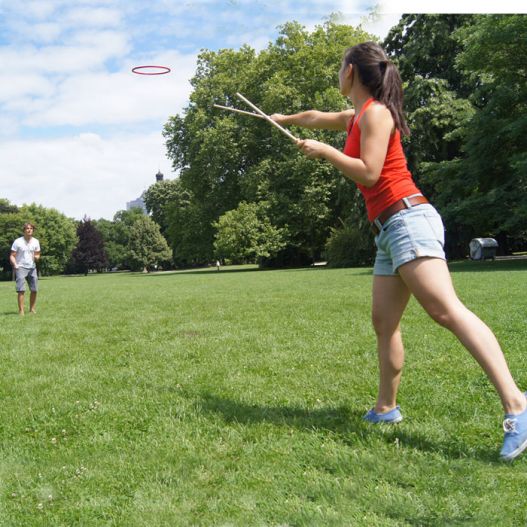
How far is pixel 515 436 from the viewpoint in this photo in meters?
3.27

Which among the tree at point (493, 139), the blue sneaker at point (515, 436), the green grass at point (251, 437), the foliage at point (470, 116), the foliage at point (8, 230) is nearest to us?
the green grass at point (251, 437)

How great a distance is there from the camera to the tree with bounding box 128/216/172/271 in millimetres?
86188

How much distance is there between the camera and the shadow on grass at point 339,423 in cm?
354

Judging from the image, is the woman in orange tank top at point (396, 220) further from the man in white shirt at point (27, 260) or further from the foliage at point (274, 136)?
the foliage at point (274, 136)

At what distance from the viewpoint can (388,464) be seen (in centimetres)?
332

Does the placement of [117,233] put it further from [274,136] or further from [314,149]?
[314,149]

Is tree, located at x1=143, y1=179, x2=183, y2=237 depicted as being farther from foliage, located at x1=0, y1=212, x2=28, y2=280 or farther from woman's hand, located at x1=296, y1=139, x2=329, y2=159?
woman's hand, located at x1=296, y1=139, x2=329, y2=159

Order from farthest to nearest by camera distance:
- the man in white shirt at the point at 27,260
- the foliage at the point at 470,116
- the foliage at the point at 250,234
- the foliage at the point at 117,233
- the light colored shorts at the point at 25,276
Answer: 1. the foliage at the point at 117,233
2. the foliage at the point at 250,234
3. the foliage at the point at 470,116
4. the man in white shirt at the point at 27,260
5. the light colored shorts at the point at 25,276

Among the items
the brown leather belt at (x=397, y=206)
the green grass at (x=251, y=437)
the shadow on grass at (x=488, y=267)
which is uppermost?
the brown leather belt at (x=397, y=206)

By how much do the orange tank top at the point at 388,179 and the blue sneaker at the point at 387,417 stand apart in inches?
54.3

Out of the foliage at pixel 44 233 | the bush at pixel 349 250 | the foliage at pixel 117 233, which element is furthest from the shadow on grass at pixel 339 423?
the foliage at pixel 117 233

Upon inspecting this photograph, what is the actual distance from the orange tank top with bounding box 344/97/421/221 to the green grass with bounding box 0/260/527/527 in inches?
59.3

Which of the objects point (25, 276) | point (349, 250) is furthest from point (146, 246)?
point (25, 276)

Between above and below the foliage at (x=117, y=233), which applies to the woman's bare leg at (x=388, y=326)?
below
